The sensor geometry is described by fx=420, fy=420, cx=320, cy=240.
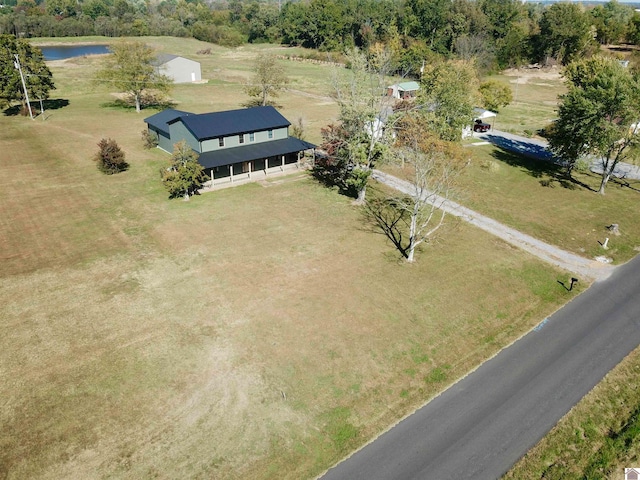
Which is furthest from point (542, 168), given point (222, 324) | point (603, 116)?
point (222, 324)

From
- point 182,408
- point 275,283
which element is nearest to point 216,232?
point 275,283

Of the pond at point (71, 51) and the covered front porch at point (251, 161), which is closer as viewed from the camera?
the covered front porch at point (251, 161)

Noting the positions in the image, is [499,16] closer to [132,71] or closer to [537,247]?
[132,71]

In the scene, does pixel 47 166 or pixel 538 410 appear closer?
pixel 538 410

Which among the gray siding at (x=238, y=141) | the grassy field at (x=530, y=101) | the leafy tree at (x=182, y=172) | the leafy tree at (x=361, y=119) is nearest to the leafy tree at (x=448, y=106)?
the leafy tree at (x=361, y=119)

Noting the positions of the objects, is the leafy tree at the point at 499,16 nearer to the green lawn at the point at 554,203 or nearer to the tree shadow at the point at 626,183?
the green lawn at the point at 554,203

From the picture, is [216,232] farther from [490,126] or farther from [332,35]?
[332,35]

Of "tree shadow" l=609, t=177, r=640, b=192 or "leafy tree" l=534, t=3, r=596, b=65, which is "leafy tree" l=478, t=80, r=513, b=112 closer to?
"tree shadow" l=609, t=177, r=640, b=192
